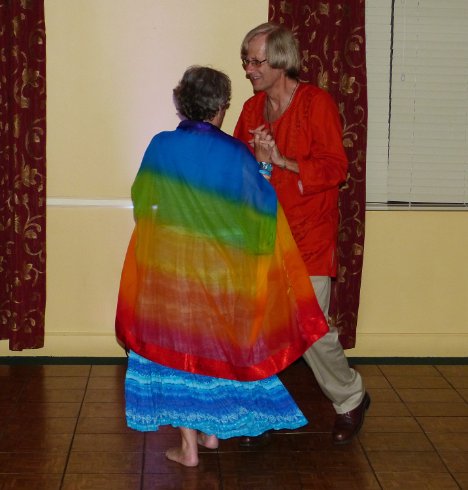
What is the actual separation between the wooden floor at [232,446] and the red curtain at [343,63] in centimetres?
94

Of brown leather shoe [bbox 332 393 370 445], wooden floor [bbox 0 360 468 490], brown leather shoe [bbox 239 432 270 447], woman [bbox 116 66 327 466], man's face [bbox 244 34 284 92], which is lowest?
wooden floor [bbox 0 360 468 490]

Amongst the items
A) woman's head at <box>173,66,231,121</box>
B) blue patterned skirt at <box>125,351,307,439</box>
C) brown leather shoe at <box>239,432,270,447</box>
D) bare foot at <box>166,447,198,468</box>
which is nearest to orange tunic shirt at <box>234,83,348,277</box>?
woman's head at <box>173,66,231,121</box>

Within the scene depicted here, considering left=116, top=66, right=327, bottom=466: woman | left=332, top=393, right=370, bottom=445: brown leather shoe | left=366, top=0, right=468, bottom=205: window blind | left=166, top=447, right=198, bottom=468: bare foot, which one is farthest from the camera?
left=366, top=0, right=468, bottom=205: window blind

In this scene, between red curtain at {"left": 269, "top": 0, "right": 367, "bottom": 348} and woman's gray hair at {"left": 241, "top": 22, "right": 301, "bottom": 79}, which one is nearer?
woman's gray hair at {"left": 241, "top": 22, "right": 301, "bottom": 79}

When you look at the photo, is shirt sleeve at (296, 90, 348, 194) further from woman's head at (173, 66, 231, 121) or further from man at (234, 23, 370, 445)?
woman's head at (173, 66, 231, 121)

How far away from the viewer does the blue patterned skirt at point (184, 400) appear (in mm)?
3104

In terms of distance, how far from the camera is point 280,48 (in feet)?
10.8

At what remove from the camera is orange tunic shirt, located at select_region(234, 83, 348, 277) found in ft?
10.6

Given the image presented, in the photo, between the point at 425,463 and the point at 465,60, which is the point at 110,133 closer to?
the point at 465,60

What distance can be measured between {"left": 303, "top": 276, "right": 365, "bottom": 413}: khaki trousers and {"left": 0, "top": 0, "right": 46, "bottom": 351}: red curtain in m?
1.60

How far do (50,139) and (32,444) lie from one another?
64.5 inches

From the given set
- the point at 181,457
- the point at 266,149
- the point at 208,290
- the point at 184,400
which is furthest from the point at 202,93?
the point at 181,457

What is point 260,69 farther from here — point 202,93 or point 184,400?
point 184,400

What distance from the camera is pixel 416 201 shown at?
14.9ft
